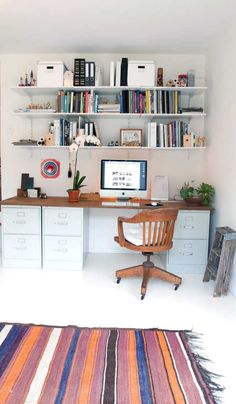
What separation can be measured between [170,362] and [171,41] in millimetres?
2850

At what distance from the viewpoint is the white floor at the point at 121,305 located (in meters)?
2.05

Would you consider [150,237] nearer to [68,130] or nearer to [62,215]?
[62,215]

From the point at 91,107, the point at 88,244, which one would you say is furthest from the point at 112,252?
the point at 91,107

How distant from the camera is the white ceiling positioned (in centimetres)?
251

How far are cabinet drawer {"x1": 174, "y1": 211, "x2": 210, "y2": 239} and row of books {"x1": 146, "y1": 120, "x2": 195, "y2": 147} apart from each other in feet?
2.52

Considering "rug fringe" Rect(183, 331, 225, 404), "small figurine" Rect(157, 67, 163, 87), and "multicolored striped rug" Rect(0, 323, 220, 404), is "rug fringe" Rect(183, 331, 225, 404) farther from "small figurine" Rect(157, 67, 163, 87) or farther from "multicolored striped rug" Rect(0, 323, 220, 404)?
"small figurine" Rect(157, 67, 163, 87)

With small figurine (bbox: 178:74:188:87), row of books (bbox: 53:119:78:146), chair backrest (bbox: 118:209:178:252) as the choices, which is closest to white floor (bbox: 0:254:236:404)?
chair backrest (bbox: 118:209:178:252)

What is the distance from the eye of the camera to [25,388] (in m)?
1.58

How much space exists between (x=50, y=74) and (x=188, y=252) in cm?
223

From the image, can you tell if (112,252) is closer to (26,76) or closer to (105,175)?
(105,175)

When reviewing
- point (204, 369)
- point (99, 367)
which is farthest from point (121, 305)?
point (204, 369)

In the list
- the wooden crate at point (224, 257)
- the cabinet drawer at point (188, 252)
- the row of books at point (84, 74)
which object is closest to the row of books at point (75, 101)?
the row of books at point (84, 74)

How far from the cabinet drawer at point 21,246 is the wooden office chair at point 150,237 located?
34.9 inches

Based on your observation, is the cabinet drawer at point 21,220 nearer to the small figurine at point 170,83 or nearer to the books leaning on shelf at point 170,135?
the books leaning on shelf at point 170,135
